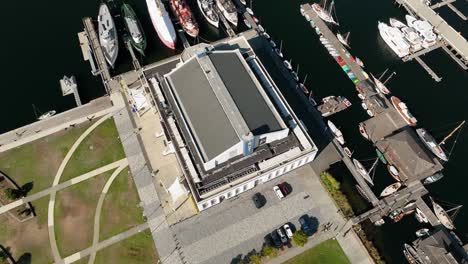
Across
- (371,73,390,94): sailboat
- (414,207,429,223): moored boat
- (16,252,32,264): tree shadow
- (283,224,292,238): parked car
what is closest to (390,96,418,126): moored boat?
(371,73,390,94): sailboat

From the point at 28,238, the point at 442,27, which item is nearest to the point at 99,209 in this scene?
the point at 28,238

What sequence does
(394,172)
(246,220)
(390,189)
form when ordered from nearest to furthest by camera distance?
1. (246,220)
2. (390,189)
3. (394,172)

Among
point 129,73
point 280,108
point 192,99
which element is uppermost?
point 129,73

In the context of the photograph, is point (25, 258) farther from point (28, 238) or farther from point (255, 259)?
point (255, 259)

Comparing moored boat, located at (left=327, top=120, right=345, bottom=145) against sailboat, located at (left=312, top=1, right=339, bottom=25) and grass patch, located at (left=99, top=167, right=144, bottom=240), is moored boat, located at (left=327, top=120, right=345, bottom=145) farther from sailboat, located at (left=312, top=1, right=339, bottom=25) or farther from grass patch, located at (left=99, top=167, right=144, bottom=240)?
grass patch, located at (left=99, top=167, right=144, bottom=240)

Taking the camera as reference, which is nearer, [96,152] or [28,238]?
[28,238]

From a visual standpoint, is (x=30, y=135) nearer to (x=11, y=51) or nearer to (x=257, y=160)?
(x=11, y=51)

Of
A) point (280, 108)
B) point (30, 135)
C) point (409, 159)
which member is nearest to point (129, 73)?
point (30, 135)
